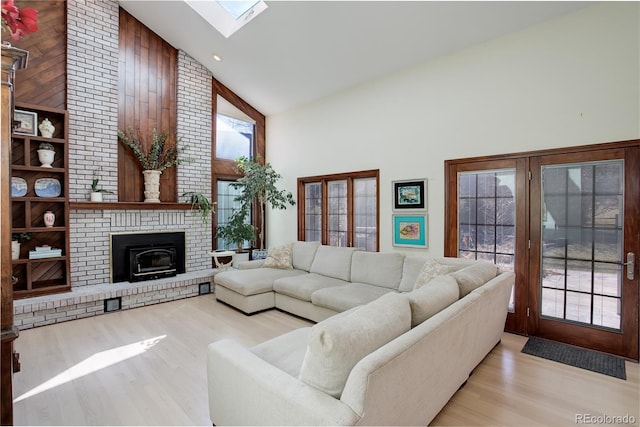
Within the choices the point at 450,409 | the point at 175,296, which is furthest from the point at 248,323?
the point at 450,409

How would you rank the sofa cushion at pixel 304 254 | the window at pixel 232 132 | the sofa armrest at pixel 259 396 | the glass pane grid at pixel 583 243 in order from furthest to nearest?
the window at pixel 232 132
the sofa cushion at pixel 304 254
the glass pane grid at pixel 583 243
the sofa armrest at pixel 259 396

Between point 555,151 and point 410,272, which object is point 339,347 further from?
point 555,151

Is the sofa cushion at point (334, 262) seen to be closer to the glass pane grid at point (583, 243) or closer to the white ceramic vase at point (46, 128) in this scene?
the glass pane grid at point (583, 243)

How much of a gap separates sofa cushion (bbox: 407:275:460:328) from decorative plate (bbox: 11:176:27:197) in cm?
482

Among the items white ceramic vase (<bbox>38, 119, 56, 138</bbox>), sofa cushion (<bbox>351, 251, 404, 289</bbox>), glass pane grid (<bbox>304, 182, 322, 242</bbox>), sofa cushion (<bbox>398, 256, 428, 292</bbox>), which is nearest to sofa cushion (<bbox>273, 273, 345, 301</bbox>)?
sofa cushion (<bbox>351, 251, 404, 289</bbox>)

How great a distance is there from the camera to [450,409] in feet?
7.18

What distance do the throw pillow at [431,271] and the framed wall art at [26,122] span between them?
5.00 metres

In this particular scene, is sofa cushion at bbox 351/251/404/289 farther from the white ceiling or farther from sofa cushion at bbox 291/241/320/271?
the white ceiling

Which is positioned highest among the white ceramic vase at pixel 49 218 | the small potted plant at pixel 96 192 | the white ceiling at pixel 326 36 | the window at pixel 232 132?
the white ceiling at pixel 326 36

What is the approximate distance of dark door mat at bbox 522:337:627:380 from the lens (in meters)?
2.73

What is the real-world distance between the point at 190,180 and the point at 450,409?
→ 16.4 ft

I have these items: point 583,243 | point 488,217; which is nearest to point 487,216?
point 488,217

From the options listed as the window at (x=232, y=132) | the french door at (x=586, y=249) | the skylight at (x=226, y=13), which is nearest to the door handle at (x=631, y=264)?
the french door at (x=586, y=249)

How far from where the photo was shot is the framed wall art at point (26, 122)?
3910 mm
